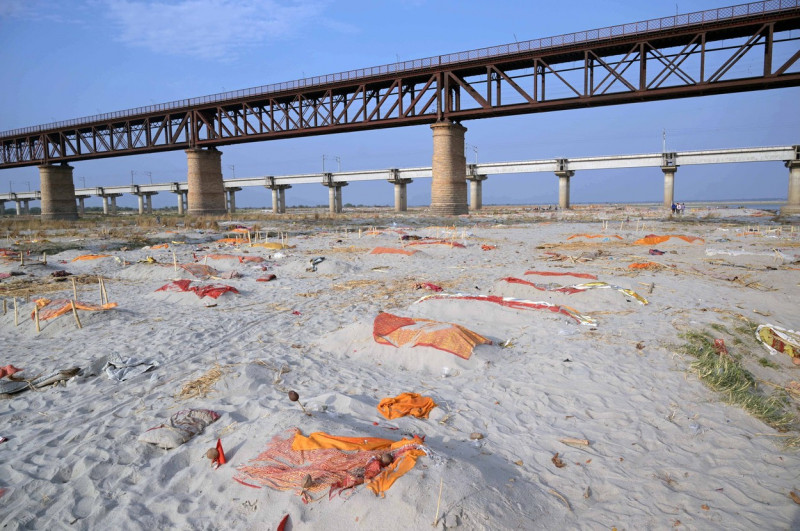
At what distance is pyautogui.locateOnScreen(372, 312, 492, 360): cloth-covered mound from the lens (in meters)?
6.50

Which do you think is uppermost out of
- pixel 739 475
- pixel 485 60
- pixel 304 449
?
pixel 485 60

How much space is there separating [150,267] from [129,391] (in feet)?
31.3

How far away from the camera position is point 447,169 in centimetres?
3183

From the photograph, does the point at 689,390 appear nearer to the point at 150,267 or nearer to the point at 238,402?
the point at 238,402

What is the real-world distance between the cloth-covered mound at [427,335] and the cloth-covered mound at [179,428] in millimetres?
2843

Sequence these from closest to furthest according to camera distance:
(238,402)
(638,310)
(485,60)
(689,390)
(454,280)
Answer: (238,402)
(689,390)
(638,310)
(454,280)
(485,60)

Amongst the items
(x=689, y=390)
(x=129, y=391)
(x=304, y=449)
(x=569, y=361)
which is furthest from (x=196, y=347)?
(x=689, y=390)

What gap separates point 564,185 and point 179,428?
184 feet

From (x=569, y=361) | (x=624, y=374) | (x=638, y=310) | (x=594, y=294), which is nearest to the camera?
(x=624, y=374)

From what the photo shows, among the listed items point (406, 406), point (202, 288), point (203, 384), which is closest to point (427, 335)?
point (406, 406)

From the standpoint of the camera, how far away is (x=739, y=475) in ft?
12.7

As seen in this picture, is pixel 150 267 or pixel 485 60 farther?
pixel 485 60

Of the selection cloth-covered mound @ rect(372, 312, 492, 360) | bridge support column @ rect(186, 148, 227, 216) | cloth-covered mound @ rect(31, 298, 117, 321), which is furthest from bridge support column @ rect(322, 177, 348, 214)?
cloth-covered mound @ rect(372, 312, 492, 360)

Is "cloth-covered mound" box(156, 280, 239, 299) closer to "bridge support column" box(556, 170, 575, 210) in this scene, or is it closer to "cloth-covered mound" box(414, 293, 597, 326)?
"cloth-covered mound" box(414, 293, 597, 326)
